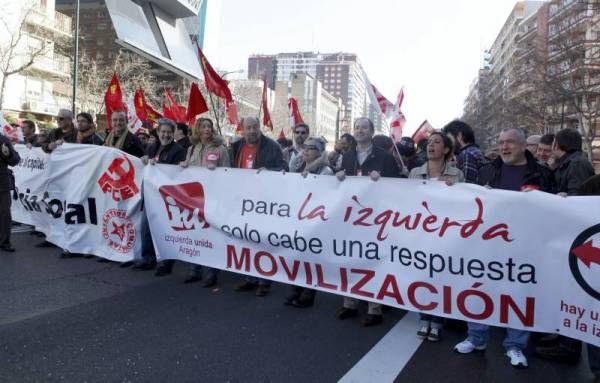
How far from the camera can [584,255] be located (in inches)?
136

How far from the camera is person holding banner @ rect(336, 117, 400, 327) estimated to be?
14.9 feet

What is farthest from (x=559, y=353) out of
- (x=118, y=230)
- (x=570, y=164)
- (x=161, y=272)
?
(x=118, y=230)

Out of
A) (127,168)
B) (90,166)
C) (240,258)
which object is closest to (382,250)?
(240,258)

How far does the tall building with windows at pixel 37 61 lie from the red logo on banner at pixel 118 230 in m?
26.5

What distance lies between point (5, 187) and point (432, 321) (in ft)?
19.4

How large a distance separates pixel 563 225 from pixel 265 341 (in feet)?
7.98

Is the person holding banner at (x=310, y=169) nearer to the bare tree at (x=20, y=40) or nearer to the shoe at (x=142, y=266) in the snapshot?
the shoe at (x=142, y=266)

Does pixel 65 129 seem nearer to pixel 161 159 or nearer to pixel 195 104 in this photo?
pixel 195 104

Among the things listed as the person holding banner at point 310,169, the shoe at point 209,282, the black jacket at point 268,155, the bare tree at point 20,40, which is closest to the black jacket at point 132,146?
the black jacket at point 268,155

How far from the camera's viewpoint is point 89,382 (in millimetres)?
3121

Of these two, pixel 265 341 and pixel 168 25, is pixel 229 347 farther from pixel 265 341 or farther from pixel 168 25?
pixel 168 25

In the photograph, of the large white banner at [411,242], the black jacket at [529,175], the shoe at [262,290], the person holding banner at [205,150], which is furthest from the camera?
the person holding banner at [205,150]

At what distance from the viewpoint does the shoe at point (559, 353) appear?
3.82 meters

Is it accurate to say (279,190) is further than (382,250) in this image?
Yes
